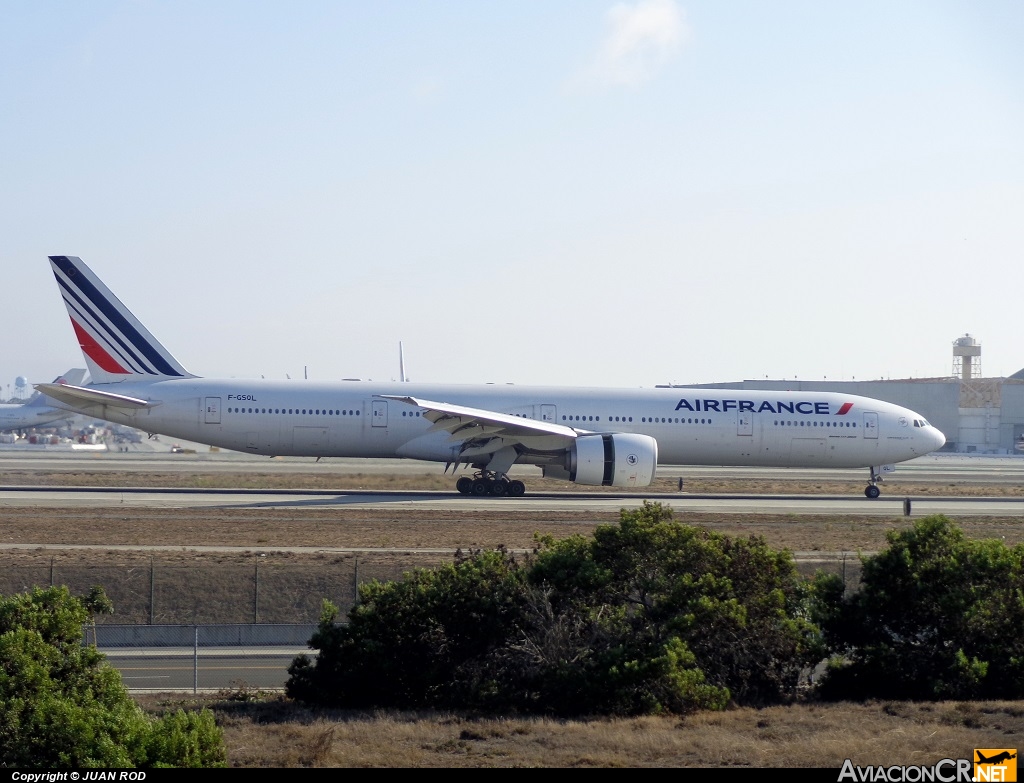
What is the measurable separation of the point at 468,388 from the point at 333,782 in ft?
100.0

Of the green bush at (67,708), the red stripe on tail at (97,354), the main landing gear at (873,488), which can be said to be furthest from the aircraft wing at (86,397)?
the main landing gear at (873,488)

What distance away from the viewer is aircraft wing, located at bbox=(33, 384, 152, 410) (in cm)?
3338

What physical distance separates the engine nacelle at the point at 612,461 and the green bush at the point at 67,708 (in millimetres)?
23770

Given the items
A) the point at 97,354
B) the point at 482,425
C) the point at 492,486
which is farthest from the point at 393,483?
the point at 97,354

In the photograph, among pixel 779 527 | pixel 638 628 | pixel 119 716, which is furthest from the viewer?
pixel 779 527

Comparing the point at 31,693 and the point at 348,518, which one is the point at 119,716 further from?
the point at 348,518

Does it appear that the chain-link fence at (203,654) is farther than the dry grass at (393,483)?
No

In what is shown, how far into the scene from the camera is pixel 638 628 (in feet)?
44.2

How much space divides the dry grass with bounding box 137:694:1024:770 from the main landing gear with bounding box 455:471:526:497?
23164 millimetres

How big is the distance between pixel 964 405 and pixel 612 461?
73.2 meters

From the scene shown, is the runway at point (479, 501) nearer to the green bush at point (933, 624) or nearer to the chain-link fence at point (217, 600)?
the chain-link fence at point (217, 600)

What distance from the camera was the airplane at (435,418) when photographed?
36.2 m

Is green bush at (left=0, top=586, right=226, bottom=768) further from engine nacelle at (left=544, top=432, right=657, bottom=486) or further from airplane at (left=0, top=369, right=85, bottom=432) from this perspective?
airplane at (left=0, top=369, right=85, bottom=432)

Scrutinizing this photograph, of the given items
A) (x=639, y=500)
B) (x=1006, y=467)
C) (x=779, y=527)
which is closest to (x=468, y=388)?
(x=639, y=500)
